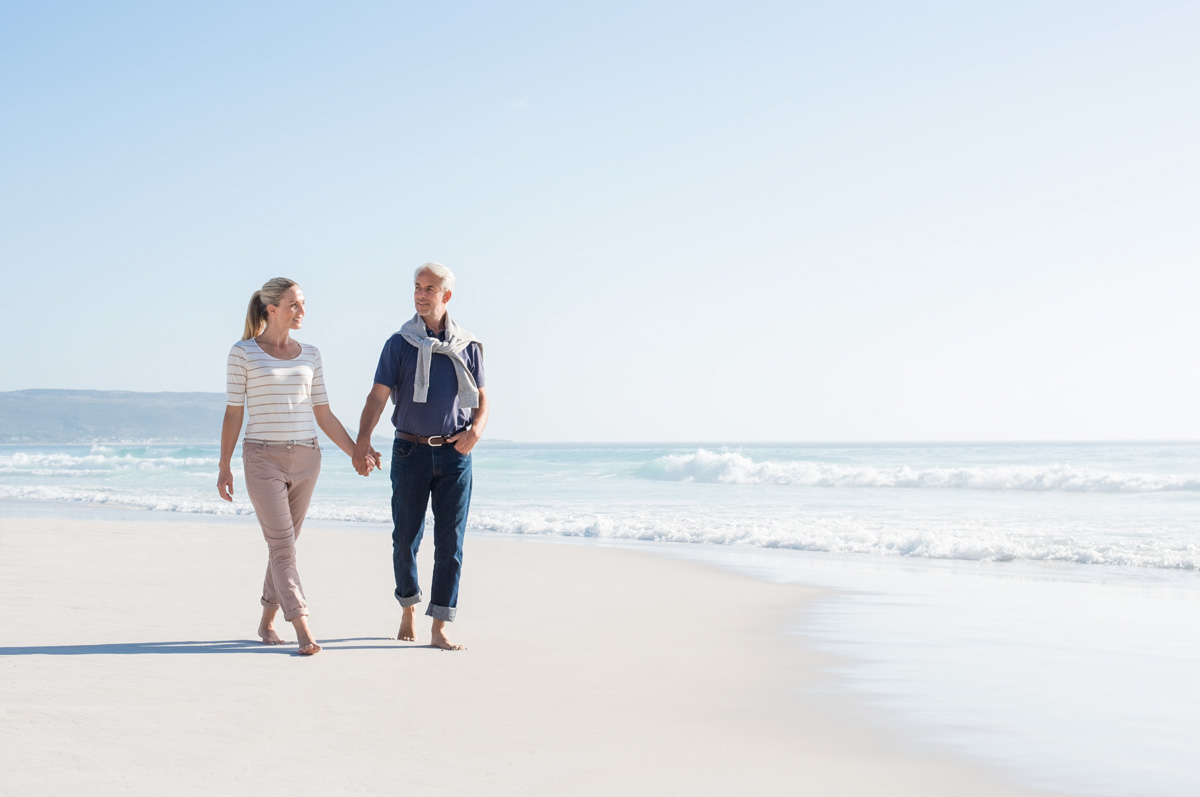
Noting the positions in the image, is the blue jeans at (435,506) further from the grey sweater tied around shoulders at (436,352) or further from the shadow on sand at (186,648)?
the shadow on sand at (186,648)

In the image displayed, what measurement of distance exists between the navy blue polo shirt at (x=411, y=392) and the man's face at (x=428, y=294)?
14 centimetres

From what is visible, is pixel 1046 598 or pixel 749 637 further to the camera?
pixel 1046 598

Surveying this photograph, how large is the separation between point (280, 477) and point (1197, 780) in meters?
3.72

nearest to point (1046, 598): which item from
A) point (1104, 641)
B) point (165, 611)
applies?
point (1104, 641)

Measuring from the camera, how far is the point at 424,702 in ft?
11.8

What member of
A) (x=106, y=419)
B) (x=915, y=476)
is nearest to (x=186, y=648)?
(x=915, y=476)

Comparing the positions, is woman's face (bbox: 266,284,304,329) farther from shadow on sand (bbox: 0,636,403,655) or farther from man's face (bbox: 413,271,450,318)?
shadow on sand (bbox: 0,636,403,655)

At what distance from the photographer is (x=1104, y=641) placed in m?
5.19

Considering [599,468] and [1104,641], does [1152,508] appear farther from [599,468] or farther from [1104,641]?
[599,468]

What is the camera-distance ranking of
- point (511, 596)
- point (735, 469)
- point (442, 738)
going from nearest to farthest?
point (442, 738)
point (511, 596)
point (735, 469)

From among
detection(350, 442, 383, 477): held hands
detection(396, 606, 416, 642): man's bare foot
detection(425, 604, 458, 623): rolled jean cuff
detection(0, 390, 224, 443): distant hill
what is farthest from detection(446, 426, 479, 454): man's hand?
detection(0, 390, 224, 443): distant hill

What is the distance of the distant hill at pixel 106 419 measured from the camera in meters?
99.4

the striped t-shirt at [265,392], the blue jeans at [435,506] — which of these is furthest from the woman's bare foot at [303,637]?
the striped t-shirt at [265,392]

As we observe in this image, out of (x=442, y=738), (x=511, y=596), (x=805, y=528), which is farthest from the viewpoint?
(x=805, y=528)
